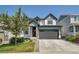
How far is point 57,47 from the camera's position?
11.7 m

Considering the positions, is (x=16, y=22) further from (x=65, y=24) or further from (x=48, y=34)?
(x=65, y=24)

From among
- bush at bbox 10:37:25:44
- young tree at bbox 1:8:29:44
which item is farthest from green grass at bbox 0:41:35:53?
young tree at bbox 1:8:29:44

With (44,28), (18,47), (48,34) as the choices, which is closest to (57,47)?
(48,34)

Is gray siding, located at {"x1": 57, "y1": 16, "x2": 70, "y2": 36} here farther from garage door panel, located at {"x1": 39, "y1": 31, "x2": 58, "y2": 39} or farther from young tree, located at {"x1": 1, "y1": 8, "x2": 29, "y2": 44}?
young tree, located at {"x1": 1, "y1": 8, "x2": 29, "y2": 44}

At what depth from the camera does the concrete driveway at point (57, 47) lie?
1157cm

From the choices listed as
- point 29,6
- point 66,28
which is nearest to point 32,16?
point 29,6

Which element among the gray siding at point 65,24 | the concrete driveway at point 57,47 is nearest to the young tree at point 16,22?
the concrete driveway at point 57,47

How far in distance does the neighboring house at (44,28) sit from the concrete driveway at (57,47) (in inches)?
9.8

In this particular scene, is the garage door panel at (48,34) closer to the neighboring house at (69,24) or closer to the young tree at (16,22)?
the neighboring house at (69,24)

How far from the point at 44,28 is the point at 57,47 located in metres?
0.74
